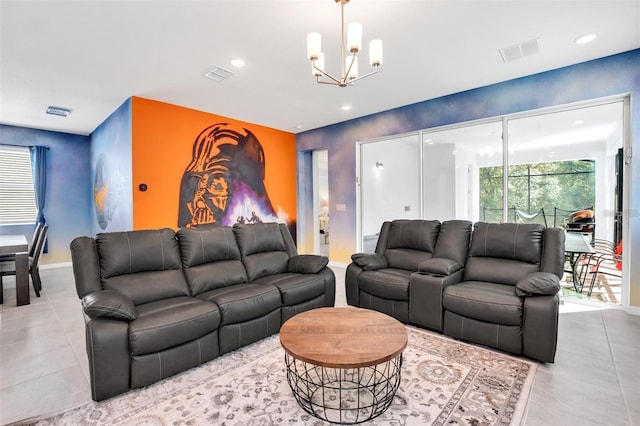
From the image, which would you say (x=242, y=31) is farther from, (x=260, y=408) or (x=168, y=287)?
(x=260, y=408)

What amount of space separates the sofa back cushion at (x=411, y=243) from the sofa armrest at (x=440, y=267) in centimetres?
39

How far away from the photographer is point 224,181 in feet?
17.6

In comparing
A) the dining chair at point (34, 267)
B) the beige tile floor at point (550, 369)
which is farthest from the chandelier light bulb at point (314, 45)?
the dining chair at point (34, 267)

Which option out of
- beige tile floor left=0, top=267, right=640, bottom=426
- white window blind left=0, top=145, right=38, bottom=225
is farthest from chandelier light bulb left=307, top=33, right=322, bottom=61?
white window blind left=0, top=145, right=38, bottom=225

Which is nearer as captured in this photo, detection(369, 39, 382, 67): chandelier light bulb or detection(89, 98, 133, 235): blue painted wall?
detection(369, 39, 382, 67): chandelier light bulb

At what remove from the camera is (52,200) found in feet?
20.5

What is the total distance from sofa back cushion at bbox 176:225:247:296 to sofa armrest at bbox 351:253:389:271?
1.27 m

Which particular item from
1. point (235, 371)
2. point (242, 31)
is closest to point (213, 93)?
point (242, 31)

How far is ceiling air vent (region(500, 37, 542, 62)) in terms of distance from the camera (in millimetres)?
3029

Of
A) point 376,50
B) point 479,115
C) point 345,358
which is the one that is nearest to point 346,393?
point 345,358

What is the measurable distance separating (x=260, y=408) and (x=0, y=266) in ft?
15.2

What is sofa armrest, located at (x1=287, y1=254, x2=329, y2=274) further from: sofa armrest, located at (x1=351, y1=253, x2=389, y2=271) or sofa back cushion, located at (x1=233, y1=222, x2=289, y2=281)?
sofa armrest, located at (x1=351, y1=253, x2=389, y2=271)

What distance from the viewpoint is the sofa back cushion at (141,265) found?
246 centimetres

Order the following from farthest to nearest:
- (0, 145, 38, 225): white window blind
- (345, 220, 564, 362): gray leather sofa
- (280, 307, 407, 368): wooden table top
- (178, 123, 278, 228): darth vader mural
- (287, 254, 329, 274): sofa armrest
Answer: (0, 145, 38, 225): white window blind → (178, 123, 278, 228): darth vader mural → (287, 254, 329, 274): sofa armrest → (345, 220, 564, 362): gray leather sofa → (280, 307, 407, 368): wooden table top
